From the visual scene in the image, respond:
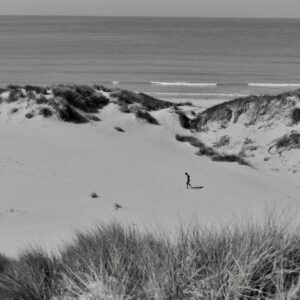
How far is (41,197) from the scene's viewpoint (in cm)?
1359

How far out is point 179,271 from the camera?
12.4ft

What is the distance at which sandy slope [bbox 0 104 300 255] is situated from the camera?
40.2 ft

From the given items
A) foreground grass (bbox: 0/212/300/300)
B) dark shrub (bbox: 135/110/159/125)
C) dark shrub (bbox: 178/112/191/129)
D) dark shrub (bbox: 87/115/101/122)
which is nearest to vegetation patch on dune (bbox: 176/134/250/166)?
dark shrub (bbox: 178/112/191/129)

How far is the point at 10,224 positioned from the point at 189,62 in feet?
167

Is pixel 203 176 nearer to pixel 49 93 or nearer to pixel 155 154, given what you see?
pixel 155 154

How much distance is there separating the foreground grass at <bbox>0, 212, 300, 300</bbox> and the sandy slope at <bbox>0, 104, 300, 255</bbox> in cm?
506

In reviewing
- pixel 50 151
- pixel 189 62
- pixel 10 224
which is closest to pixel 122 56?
pixel 189 62

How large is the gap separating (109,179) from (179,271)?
1141 cm

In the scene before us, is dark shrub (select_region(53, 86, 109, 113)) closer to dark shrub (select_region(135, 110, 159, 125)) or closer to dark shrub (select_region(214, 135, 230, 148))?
dark shrub (select_region(135, 110, 159, 125))

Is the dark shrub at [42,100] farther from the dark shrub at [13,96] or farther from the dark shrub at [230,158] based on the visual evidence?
the dark shrub at [230,158]

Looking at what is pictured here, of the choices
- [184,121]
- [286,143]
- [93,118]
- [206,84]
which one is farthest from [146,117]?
[206,84]

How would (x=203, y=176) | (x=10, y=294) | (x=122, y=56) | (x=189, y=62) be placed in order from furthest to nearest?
(x=122, y=56)
(x=189, y=62)
(x=203, y=176)
(x=10, y=294)

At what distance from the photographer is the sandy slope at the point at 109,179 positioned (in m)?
12.3

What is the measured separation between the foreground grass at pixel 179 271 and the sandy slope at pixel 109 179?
16.6 ft
